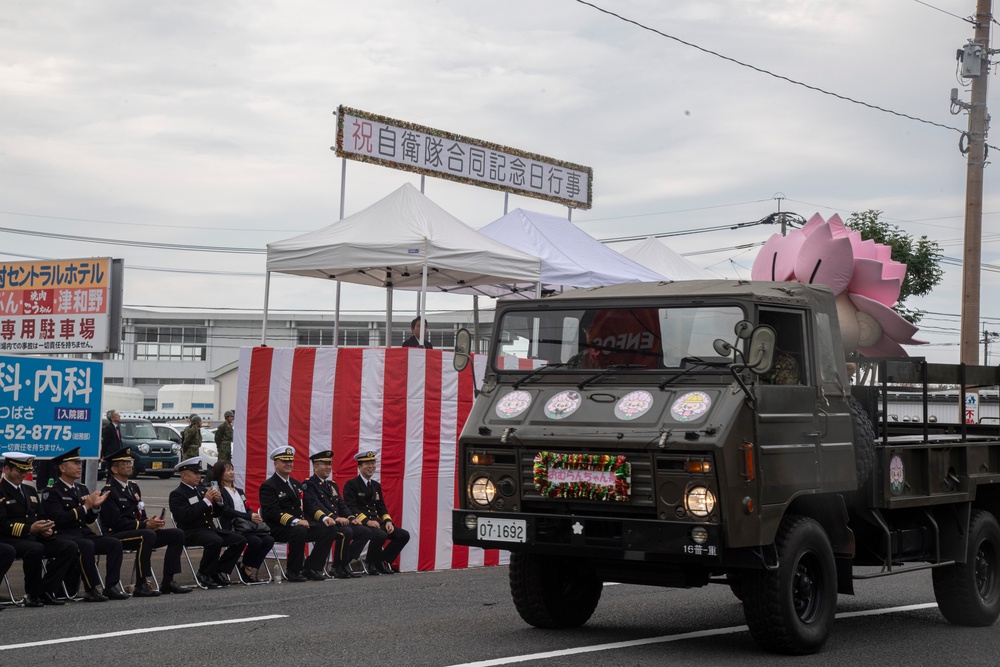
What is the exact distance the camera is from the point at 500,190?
836 inches

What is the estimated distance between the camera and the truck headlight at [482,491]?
8625 mm

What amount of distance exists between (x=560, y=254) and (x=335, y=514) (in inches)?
250

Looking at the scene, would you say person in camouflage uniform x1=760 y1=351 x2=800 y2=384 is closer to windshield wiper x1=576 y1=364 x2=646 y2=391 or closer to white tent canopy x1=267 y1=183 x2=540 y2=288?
windshield wiper x1=576 y1=364 x2=646 y2=391

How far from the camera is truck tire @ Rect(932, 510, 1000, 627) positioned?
33.1 ft

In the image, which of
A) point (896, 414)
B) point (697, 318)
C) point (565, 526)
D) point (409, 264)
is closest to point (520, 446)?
point (565, 526)

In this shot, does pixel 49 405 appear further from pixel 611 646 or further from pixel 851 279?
pixel 851 279

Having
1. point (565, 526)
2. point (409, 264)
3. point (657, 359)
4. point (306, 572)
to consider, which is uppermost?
point (409, 264)

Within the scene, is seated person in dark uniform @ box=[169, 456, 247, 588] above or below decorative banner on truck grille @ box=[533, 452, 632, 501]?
below

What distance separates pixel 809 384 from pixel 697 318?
1.00 meters

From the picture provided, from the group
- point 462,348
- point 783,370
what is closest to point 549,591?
point 462,348

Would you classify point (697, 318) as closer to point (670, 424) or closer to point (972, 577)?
point (670, 424)

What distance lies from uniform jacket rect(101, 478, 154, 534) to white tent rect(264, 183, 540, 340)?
4.44 meters

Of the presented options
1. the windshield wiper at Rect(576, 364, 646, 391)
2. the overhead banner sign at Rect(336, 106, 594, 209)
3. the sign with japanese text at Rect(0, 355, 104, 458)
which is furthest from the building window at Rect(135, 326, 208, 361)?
the windshield wiper at Rect(576, 364, 646, 391)

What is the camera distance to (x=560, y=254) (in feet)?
60.8
